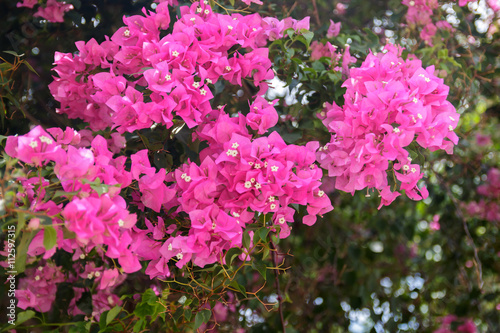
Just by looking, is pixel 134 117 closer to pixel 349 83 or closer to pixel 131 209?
pixel 131 209

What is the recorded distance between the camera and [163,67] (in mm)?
729

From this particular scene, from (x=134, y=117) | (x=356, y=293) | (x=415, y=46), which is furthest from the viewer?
(x=356, y=293)

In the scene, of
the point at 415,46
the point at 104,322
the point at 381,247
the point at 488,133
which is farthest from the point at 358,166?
the point at 488,133

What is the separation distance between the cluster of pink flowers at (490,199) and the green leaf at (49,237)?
190cm

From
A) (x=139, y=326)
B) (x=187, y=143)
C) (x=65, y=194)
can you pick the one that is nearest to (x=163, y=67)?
(x=187, y=143)

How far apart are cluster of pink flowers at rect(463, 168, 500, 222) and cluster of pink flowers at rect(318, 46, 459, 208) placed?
135cm

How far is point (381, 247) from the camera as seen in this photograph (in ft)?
8.18

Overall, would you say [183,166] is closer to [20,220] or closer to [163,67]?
[163,67]

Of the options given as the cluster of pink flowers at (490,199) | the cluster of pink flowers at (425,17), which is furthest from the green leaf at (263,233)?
the cluster of pink flowers at (490,199)

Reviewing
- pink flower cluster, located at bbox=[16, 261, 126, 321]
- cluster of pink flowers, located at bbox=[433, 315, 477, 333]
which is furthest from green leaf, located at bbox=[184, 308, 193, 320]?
cluster of pink flowers, located at bbox=[433, 315, 477, 333]

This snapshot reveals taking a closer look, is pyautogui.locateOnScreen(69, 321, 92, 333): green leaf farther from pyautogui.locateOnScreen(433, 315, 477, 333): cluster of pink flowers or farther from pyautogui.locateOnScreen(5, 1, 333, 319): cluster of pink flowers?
pyautogui.locateOnScreen(433, 315, 477, 333): cluster of pink flowers

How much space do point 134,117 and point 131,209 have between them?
0.61 feet

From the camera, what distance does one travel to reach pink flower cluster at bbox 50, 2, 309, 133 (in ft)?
2.47

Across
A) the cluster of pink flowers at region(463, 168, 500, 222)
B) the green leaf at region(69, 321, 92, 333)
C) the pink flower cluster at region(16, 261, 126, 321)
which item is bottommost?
the cluster of pink flowers at region(463, 168, 500, 222)
